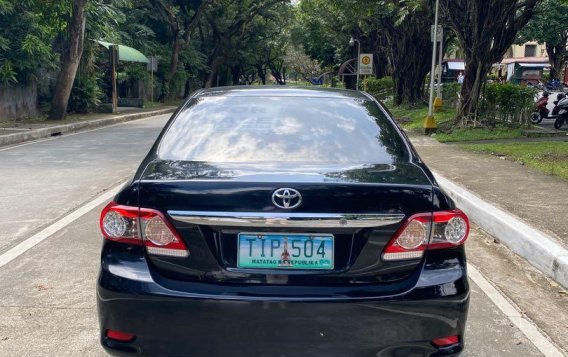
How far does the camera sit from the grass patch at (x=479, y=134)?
50.4 ft

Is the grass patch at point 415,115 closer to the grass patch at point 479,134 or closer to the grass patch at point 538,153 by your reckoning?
the grass patch at point 479,134

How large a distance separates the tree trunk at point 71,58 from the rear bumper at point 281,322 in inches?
726

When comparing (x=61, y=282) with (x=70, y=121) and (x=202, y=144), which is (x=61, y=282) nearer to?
(x=202, y=144)

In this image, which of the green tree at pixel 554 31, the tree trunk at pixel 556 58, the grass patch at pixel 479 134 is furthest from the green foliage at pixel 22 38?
the tree trunk at pixel 556 58

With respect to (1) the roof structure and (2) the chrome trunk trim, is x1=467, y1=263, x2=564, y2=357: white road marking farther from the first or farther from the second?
(1) the roof structure

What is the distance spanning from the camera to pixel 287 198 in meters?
2.59

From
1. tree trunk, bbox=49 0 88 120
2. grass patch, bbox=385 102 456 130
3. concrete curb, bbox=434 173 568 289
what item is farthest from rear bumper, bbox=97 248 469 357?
tree trunk, bbox=49 0 88 120

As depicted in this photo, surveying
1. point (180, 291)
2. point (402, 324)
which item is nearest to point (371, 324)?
point (402, 324)

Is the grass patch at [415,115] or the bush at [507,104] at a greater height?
the bush at [507,104]

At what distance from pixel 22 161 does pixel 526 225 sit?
30.1 feet

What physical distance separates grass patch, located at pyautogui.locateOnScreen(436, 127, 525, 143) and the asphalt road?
8924 millimetres

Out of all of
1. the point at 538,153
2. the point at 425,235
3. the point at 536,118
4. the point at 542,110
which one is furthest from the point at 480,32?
the point at 425,235

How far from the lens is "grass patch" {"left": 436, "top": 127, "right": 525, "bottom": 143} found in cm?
1537

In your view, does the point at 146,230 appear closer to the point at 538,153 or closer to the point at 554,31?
the point at 538,153
